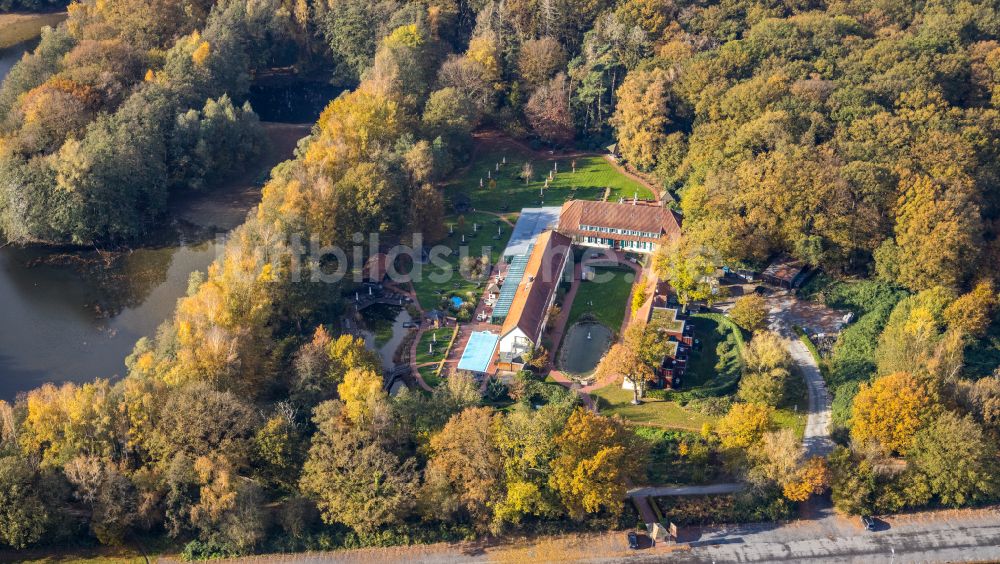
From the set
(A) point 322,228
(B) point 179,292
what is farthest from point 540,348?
(B) point 179,292

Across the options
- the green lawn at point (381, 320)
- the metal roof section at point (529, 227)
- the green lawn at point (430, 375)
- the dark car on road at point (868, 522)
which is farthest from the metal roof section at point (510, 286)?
the dark car on road at point (868, 522)

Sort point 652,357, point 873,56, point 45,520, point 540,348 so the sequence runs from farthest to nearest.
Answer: point 873,56
point 540,348
point 652,357
point 45,520

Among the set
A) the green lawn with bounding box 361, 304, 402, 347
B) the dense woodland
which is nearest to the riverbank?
the dense woodland

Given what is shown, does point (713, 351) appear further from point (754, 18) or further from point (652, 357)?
point (754, 18)

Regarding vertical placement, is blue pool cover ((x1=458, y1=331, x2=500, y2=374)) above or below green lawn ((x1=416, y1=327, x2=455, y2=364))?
above

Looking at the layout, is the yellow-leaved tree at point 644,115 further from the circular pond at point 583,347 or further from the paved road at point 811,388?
the circular pond at point 583,347

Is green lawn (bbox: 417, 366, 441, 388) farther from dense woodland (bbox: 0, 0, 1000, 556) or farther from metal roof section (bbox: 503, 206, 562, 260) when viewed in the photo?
metal roof section (bbox: 503, 206, 562, 260)

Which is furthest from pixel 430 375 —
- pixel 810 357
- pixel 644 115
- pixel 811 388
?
pixel 644 115

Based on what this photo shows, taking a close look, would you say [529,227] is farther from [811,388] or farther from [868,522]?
[868,522]
